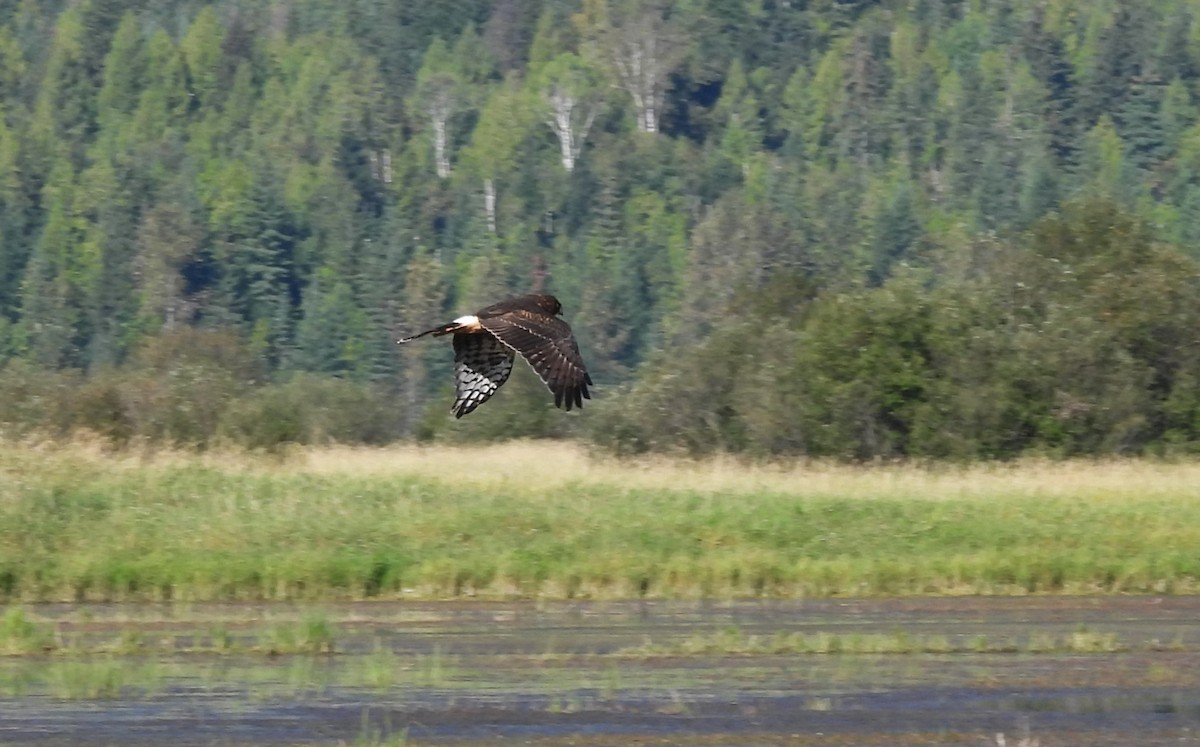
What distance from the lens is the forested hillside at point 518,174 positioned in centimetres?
5809

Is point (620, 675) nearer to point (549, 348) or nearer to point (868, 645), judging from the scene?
point (868, 645)

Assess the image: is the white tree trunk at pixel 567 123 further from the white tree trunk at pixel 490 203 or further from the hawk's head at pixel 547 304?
the hawk's head at pixel 547 304

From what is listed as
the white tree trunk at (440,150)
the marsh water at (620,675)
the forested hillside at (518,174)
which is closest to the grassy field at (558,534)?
the marsh water at (620,675)

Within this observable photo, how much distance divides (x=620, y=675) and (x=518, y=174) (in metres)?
92.9

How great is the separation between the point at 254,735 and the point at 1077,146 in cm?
9922

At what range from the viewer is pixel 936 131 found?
362 ft

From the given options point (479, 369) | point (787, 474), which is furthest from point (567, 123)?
point (479, 369)

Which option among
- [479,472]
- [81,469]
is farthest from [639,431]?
[81,469]

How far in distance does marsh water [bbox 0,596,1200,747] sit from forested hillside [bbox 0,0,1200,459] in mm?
20760

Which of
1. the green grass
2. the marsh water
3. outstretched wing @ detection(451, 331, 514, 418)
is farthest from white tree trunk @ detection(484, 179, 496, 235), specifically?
outstretched wing @ detection(451, 331, 514, 418)

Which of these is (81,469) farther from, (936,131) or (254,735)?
(936,131)

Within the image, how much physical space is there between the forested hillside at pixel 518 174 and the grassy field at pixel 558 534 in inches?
559

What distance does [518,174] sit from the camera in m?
106

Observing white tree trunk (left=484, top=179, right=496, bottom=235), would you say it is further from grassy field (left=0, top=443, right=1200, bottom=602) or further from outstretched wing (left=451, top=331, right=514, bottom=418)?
outstretched wing (left=451, top=331, right=514, bottom=418)
